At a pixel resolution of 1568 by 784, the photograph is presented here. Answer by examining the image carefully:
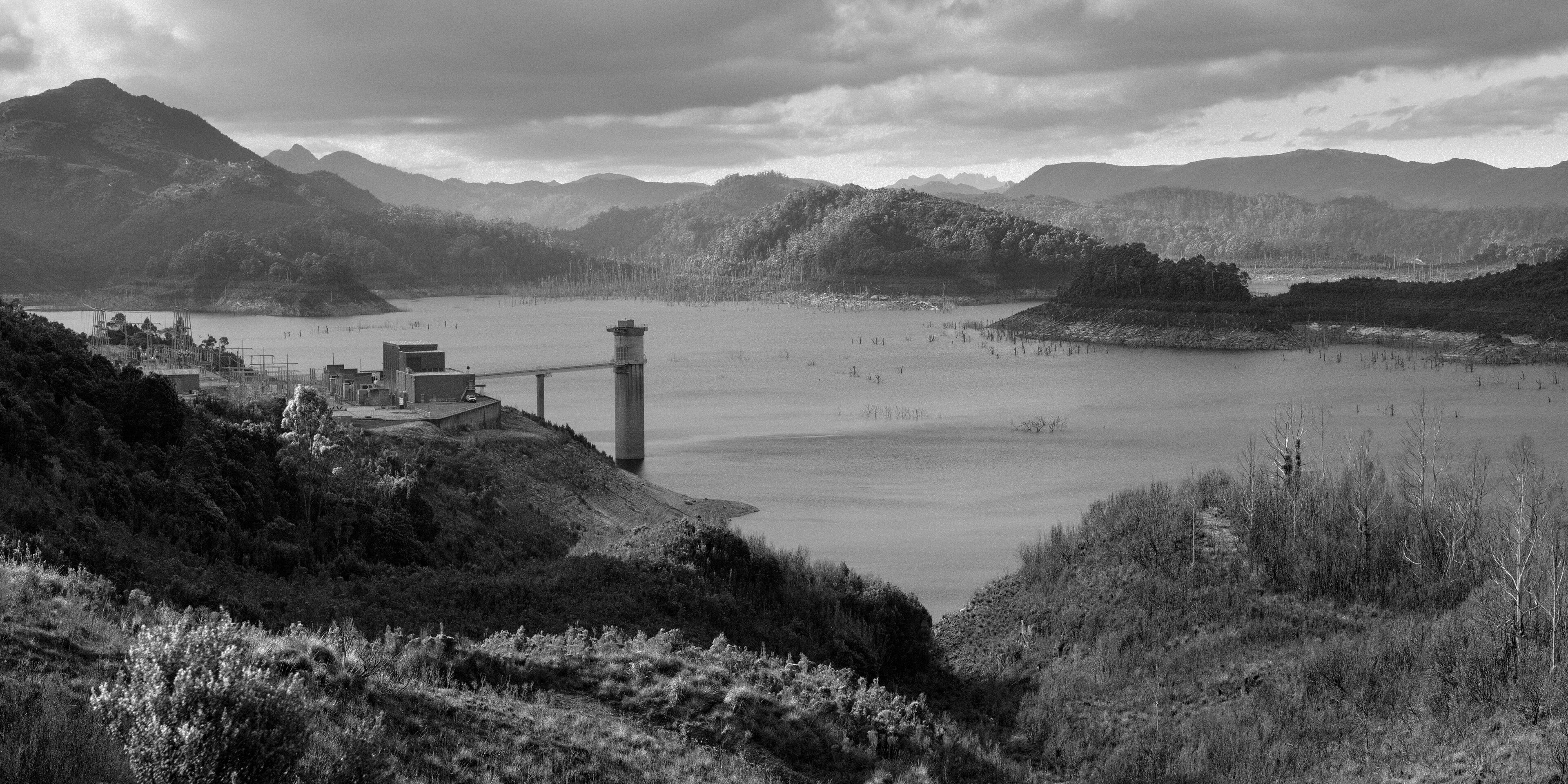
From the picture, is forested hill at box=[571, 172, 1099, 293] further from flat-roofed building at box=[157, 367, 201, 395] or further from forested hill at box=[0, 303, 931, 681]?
forested hill at box=[0, 303, 931, 681]

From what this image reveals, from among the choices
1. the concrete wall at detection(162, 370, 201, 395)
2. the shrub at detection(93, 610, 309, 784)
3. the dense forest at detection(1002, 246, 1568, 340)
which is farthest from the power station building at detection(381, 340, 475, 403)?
the dense forest at detection(1002, 246, 1568, 340)

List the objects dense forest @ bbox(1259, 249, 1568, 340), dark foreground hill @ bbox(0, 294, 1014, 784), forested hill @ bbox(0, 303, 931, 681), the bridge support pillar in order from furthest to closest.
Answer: dense forest @ bbox(1259, 249, 1568, 340)
the bridge support pillar
forested hill @ bbox(0, 303, 931, 681)
dark foreground hill @ bbox(0, 294, 1014, 784)

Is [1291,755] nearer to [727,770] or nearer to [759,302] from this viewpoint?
[727,770]

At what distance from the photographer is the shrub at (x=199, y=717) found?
6.26 metres

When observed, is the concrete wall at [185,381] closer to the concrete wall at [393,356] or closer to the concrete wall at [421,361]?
the concrete wall at [421,361]

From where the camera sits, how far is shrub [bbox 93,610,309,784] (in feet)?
20.5

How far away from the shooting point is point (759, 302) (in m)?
148

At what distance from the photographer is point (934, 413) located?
173ft

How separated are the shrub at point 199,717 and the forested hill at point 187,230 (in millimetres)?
109355

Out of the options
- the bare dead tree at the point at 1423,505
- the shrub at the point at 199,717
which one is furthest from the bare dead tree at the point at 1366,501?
the shrub at the point at 199,717

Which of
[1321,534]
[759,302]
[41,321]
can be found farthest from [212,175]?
[1321,534]

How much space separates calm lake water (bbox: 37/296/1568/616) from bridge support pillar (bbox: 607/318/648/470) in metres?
1.17

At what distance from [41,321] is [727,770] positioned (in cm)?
1940

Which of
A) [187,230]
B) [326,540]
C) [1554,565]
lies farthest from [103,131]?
[1554,565]
